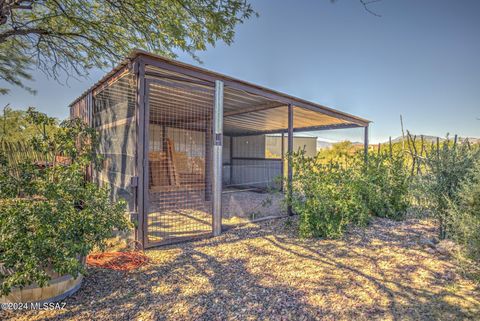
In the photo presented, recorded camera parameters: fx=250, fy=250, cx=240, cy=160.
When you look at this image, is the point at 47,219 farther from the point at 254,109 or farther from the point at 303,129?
the point at 303,129

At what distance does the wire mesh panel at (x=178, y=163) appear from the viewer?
4.22 meters

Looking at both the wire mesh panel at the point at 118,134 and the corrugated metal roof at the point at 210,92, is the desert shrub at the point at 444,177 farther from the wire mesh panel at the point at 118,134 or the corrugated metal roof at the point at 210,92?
the wire mesh panel at the point at 118,134

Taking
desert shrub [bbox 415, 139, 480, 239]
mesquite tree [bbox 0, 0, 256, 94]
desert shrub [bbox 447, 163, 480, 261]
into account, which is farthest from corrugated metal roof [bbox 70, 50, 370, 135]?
desert shrub [bbox 447, 163, 480, 261]

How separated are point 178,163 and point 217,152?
324cm


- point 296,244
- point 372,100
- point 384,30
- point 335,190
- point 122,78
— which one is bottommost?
point 296,244

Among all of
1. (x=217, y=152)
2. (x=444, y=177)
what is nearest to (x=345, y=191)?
(x=444, y=177)

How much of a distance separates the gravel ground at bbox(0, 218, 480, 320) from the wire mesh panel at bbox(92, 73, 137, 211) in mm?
1202

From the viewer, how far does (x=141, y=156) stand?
11.5ft

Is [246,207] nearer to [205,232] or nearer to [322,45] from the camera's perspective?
[205,232]

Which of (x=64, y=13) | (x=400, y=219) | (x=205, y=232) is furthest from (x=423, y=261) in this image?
(x=64, y=13)

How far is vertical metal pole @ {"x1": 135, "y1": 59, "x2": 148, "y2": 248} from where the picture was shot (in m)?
3.46

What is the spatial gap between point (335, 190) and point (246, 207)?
302 centimetres

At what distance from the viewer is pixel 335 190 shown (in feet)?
14.9

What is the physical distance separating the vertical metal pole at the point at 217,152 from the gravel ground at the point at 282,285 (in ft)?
1.60
